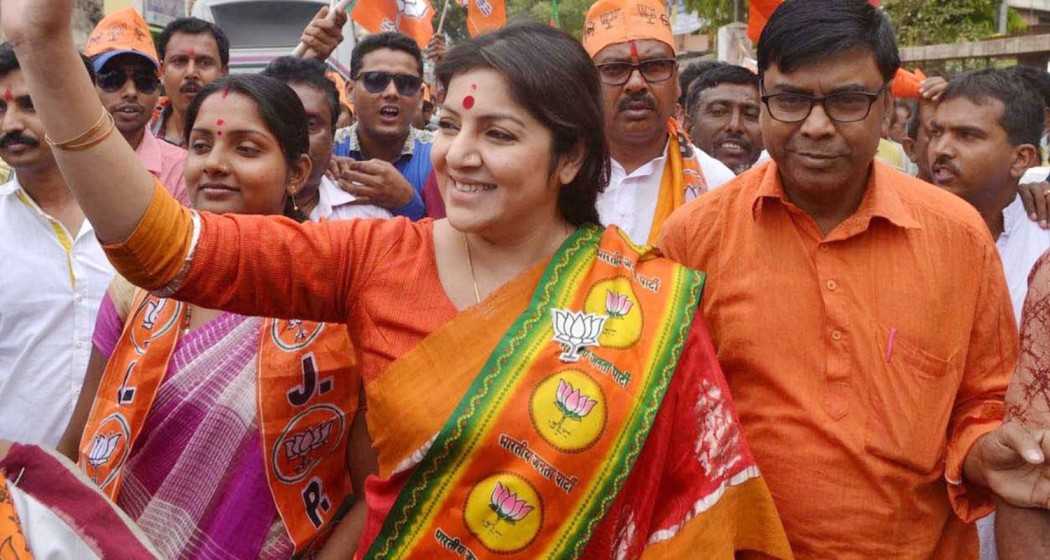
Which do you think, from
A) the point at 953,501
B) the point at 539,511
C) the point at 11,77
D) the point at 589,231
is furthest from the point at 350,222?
the point at 11,77

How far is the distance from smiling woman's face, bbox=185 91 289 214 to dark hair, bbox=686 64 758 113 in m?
3.06

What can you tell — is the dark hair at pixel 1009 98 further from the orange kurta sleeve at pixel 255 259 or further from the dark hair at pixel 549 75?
the orange kurta sleeve at pixel 255 259

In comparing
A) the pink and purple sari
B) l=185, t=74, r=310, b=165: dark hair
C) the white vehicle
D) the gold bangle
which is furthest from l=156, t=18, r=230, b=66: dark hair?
the white vehicle

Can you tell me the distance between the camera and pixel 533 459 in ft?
6.69

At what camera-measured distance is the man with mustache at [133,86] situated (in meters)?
4.34

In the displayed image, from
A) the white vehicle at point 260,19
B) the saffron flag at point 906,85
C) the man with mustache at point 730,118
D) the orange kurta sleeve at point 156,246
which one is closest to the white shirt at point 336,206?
the orange kurta sleeve at point 156,246

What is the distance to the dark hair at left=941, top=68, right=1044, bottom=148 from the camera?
3.99 meters

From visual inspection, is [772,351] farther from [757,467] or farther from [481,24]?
[481,24]

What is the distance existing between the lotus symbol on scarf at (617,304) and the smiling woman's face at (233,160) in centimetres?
95

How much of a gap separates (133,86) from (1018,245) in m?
3.48

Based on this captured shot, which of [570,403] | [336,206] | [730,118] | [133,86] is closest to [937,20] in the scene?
[730,118]

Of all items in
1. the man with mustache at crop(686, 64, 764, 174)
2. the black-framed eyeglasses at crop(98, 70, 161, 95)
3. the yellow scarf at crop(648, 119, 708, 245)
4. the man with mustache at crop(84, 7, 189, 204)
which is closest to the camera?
the yellow scarf at crop(648, 119, 708, 245)

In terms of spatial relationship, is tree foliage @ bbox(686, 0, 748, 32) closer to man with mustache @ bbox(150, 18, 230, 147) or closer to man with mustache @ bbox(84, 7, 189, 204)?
man with mustache @ bbox(150, 18, 230, 147)

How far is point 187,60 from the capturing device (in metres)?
5.21
